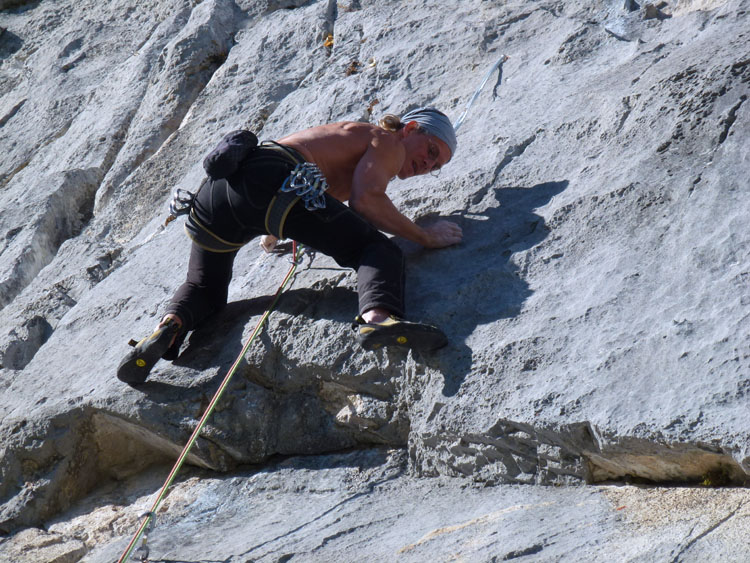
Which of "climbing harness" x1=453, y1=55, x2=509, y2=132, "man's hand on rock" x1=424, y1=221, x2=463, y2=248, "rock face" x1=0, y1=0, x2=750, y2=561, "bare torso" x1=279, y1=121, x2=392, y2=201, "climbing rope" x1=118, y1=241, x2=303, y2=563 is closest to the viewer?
"rock face" x1=0, y1=0, x2=750, y2=561

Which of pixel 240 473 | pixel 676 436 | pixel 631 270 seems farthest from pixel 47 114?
pixel 676 436

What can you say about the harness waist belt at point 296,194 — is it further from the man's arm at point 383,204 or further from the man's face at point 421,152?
the man's face at point 421,152

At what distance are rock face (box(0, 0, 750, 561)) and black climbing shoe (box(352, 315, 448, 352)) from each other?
7cm

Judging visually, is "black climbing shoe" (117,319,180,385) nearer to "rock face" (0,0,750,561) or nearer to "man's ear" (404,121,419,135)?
"rock face" (0,0,750,561)

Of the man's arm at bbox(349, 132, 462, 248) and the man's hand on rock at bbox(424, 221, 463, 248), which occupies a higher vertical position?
the man's arm at bbox(349, 132, 462, 248)

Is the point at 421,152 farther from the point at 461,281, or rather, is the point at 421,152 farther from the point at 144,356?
the point at 144,356

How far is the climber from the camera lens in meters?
2.70

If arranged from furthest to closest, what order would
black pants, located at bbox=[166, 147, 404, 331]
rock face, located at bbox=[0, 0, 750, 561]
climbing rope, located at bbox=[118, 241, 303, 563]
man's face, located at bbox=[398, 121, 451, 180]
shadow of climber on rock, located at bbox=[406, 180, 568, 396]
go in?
man's face, located at bbox=[398, 121, 451, 180] < black pants, located at bbox=[166, 147, 404, 331] < shadow of climber on rock, located at bbox=[406, 180, 568, 396] < climbing rope, located at bbox=[118, 241, 303, 563] < rock face, located at bbox=[0, 0, 750, 561]

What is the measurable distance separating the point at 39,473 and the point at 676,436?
214cm

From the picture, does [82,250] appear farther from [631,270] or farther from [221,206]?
[631,270]

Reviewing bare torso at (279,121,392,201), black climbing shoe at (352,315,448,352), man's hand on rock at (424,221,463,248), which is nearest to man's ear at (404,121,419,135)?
bare torso at (279,121,392,201)

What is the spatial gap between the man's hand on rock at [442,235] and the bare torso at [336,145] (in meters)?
0.38

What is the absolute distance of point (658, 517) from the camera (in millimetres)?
1883

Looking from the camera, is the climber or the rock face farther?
the climber
